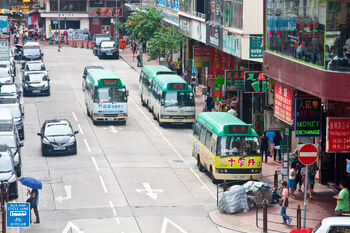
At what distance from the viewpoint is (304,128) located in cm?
2917

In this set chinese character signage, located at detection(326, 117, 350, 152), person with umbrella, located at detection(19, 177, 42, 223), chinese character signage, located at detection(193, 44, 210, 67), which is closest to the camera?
chinese character signage, located at detection(326, 117, 350, 152)

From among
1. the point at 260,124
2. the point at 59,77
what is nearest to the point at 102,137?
the point at 260,124

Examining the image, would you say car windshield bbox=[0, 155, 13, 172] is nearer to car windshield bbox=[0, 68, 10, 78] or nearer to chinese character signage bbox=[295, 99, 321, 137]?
chinese character signage bbox=[295, 99, 321, 137]

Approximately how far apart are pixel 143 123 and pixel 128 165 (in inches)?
478

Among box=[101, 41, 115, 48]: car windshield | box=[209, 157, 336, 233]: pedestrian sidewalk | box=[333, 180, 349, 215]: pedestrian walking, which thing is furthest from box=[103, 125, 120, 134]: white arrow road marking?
box=[101, 41, 115, 48]: car windshield

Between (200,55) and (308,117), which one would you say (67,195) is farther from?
(200,55)

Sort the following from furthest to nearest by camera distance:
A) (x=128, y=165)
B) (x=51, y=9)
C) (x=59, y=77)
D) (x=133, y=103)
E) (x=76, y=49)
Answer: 1. (x=51, y=9)
2. (x=76, y=49)
3. (x=59, y=77)
4. (x=133, y=103)
5. (x=128, y=165)

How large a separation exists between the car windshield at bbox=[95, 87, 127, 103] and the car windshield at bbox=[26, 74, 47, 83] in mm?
13255

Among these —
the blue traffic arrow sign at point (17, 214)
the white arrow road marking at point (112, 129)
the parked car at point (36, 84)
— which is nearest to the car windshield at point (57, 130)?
the white arrow road marking at point (112, 129)

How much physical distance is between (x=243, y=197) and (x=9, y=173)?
9123 millimetres

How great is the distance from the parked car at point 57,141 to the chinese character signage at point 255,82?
29.9ft

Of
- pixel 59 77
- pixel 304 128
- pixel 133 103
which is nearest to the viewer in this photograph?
pixel 304 128

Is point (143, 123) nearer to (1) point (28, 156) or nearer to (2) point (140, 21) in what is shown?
(1) point (28, 156)

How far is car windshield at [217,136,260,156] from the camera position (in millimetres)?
33500
